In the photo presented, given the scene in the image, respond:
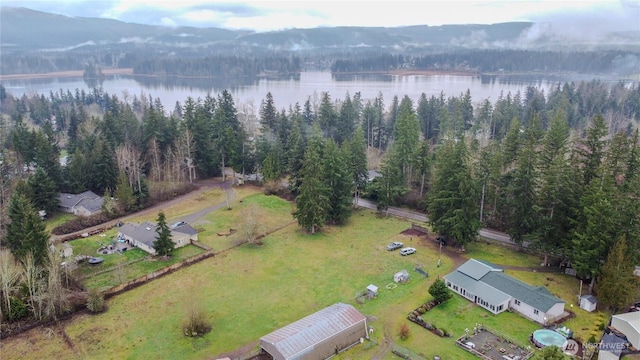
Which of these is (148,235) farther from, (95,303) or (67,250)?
(95,303)

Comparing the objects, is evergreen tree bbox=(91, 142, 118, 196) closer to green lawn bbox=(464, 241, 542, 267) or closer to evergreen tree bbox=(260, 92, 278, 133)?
evergreen tree bbox=(260, 92, 278, 133)

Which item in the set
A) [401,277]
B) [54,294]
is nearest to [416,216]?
[401,277]

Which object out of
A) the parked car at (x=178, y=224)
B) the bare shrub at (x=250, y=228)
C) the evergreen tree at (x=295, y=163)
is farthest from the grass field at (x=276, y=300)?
the evergreen tree at (x=295, y=163)

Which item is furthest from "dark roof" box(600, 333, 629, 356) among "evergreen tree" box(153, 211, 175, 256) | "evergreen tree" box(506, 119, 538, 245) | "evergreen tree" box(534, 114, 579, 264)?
"evergreen tree" box(153, 211, 175, 256)

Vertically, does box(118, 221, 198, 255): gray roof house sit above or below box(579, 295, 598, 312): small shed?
above

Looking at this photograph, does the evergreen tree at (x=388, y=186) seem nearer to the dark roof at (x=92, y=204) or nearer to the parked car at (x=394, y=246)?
the parked car at (x=394, y=246)

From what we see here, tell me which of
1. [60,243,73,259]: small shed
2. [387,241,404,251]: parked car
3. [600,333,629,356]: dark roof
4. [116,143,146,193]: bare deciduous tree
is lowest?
[387,241,404,251]: parked car

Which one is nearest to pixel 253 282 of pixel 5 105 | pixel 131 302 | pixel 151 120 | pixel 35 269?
pixel 131 302
